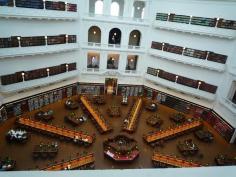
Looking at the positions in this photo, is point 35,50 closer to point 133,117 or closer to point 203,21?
point 133,117

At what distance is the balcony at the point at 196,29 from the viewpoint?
22530mm

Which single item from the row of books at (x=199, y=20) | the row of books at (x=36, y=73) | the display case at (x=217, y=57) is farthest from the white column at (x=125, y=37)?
the display case at (x=217, y=57)

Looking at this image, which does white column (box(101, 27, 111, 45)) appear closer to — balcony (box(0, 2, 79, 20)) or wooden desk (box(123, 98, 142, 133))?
balcony (box(0, 2, 79, 20))

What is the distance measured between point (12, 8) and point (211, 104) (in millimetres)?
23876

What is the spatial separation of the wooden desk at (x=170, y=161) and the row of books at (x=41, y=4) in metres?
18.2

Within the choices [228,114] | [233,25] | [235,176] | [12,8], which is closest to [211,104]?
[228,114]

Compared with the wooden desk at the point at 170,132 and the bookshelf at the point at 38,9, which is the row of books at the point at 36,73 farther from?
the wooden desk at the point at 170,132

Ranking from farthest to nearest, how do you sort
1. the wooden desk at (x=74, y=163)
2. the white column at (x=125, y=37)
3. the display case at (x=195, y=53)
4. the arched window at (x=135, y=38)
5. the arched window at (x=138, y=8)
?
1. the arched window at (x=135, y=38)
2. the arched window at (x=138, y=8)
3. the white column at (x=125, y=37)
4. the display case at (x=195, y=53)
5. the wooden desk at (x=74, y=163)

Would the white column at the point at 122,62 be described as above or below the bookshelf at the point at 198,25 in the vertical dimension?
below

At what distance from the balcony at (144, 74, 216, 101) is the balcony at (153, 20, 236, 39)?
6621 millimetres

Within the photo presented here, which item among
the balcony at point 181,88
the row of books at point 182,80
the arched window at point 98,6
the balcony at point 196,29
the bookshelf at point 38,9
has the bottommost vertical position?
the balcony at point 181,88

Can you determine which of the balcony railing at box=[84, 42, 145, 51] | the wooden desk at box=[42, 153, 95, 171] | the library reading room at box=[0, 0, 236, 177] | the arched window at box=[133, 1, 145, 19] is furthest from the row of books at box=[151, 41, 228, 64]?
the wooden desk at box=[42, 153, 95, 171]

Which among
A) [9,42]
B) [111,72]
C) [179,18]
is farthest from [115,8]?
[9,42]

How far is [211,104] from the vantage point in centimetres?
2605
